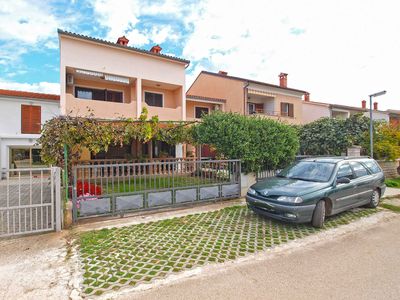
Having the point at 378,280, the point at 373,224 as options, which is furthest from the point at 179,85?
the point at 378,280

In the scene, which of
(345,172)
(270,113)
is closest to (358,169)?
(345,172)

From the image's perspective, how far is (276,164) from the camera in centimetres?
952

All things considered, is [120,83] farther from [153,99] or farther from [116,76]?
[153,99]

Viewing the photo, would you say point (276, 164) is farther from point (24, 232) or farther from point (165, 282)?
point (24, 232)

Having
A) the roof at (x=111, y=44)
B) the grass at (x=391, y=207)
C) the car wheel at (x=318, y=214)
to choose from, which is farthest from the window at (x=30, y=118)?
the grass at (x=391, y=207)

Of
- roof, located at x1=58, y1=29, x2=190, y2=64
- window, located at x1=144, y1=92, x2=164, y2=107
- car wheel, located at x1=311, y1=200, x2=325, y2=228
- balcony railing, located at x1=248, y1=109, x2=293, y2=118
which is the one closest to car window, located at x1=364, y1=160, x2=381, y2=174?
car wheel, located at x1=311, y1=200, x2=325, y2=228

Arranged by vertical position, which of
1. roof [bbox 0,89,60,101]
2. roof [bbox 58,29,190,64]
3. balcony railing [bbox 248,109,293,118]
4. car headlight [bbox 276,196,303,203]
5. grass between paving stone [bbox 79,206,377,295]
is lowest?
grass between paving stone [bbox 79,206,377,295]

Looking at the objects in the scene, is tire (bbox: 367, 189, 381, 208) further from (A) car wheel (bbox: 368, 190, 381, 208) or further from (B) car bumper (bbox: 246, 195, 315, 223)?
(B) car bumper (bbox: 246, 195, 315, 223)

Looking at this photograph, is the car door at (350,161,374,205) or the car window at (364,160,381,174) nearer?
the car door at (350,161,374,205)

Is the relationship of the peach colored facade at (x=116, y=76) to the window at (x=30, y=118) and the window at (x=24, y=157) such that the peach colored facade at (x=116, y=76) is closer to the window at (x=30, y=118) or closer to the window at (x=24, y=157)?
the window at (x=30, y=118)

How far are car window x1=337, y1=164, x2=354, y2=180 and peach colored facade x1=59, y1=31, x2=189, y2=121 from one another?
1049 cm

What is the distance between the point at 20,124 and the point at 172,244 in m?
16.8

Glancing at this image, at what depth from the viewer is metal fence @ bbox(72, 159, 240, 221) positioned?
5.77 meters

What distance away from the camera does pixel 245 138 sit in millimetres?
8391
